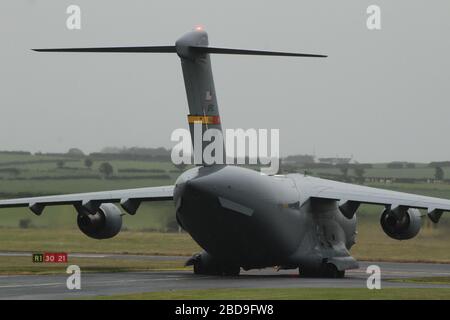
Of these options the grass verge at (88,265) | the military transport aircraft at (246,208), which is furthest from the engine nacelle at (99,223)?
the grass verge at (88,265)

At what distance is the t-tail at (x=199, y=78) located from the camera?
3196 cm

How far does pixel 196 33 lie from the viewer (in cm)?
3228

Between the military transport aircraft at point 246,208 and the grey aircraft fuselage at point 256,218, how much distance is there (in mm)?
31

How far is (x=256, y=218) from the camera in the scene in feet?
109

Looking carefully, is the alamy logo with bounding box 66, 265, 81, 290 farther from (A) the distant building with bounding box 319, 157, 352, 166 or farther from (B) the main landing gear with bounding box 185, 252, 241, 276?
(A) the distant building with bounding box 319, 157, 352, 166

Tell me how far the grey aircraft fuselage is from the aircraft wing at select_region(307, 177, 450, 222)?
20.1 inches

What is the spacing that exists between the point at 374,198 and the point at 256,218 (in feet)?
14.7

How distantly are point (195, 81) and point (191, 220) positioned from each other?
4.24m

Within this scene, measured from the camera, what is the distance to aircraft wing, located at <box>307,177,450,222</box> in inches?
1367

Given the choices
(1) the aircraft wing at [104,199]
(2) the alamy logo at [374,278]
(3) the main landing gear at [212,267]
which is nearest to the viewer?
(2) the alamy logo at [374,278]

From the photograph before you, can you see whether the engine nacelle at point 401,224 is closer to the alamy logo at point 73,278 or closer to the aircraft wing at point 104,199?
the aircraft wing at point 104,199

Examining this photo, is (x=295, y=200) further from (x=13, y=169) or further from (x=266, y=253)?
(x=13, y=169)

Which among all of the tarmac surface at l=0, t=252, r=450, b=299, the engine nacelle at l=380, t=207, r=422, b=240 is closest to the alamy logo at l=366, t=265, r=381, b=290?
the tarmac surface at l=0, t=252, r=450, b=299
